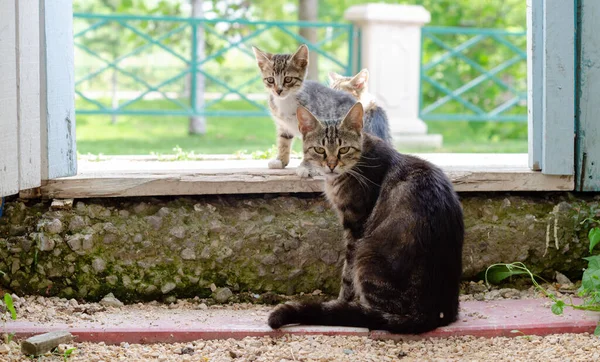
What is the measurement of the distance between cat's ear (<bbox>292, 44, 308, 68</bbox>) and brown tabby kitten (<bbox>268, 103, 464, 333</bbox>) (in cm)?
106

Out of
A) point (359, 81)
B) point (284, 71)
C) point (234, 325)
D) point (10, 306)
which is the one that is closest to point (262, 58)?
point (284, 71)

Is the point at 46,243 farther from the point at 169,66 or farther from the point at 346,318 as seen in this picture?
the point at 169,66

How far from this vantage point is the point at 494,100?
13.5 metres

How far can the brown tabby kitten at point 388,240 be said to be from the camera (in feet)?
12.0

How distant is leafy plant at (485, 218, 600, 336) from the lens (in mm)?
3980

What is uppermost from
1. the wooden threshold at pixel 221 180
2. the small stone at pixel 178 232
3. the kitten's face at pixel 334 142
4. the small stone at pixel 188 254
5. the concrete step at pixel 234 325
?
the kitten's face at pixel 334 142

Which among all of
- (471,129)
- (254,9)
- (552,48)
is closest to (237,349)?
(552,48)

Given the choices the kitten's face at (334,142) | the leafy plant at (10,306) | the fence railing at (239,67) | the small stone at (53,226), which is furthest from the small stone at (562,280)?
the fence railing at (239,67)

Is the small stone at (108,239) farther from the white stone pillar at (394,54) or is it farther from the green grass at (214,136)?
the white stone pillar at (394,54)

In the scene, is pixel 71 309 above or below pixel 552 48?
below

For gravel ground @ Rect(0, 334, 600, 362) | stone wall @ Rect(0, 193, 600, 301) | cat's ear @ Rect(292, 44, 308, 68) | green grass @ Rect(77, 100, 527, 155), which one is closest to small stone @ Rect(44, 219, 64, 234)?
stone wall @ Rect(0, 193, 600, 301)

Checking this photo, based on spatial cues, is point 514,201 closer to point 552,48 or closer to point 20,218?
point 552,48

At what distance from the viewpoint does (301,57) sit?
4.94 meters

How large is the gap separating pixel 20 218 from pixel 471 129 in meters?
9.30
